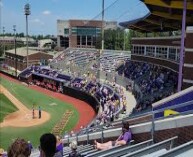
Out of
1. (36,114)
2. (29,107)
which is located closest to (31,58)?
(29,107)

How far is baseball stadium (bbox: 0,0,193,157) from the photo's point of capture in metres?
7.64

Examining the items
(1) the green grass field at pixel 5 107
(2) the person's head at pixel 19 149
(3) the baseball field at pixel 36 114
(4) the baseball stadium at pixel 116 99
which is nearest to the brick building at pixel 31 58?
(4) the baseball stadium at pixel 116 99

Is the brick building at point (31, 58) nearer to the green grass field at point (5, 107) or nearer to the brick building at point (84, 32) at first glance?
the brick building at point (84, 32)

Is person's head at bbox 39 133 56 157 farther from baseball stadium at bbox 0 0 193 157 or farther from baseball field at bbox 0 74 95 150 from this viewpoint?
baseball field at bbox 0 74 95 150

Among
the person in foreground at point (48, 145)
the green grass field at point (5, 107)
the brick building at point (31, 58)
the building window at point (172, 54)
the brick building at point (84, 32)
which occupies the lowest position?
the green grass field at point (5, 107)

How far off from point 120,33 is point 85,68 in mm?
29784

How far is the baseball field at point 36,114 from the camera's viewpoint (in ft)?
87.0

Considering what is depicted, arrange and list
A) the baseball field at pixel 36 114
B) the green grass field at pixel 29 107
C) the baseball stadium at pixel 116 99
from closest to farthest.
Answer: the baseball stadium at pixel 116 99 < the green grass field at pixel 29 107 < the baseball field at pixel 36 114

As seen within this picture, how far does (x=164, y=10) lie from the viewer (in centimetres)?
2566

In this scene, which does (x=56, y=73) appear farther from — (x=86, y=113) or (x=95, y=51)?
(x=86, y=113)

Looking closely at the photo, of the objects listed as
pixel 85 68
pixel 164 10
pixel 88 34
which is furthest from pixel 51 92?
pixel 88 34

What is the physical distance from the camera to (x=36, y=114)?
108 ft

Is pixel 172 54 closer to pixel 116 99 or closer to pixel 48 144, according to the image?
pixel 116 99

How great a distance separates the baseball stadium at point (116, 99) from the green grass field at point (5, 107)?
10cm
